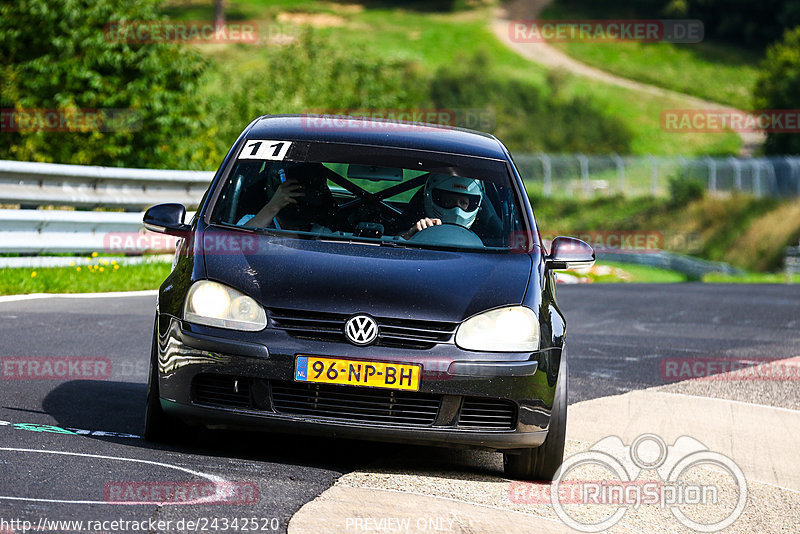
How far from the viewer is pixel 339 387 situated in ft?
18.5

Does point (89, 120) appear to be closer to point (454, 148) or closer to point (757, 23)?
point (454, 148)

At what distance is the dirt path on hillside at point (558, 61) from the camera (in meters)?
91.3

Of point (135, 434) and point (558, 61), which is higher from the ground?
point (135, 434)

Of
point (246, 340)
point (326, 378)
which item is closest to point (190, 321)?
point (246, 340)

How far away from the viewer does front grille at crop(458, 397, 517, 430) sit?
19.0ft

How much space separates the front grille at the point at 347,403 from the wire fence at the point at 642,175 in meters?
43.7

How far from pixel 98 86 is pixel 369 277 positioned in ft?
57.3

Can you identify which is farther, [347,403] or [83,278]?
[83,278]

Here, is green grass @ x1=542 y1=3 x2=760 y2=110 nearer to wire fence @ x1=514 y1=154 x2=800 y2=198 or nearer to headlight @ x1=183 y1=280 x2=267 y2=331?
wire fence @ x1=514 y1=154 x2=800 y2=198

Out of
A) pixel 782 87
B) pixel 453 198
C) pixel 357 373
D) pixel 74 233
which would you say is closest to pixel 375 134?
pixel 453 198

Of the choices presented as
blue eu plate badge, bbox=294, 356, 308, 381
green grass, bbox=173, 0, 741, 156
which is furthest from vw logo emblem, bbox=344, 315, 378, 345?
green grass, bbox=173, 0, 741, 156

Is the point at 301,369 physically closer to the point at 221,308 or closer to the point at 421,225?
the point at 221,308

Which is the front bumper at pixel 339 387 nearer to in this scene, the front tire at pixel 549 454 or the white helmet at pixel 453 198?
the front tire at pixel 549 454

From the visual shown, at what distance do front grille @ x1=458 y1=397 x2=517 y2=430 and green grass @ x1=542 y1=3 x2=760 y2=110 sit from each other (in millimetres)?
88980
